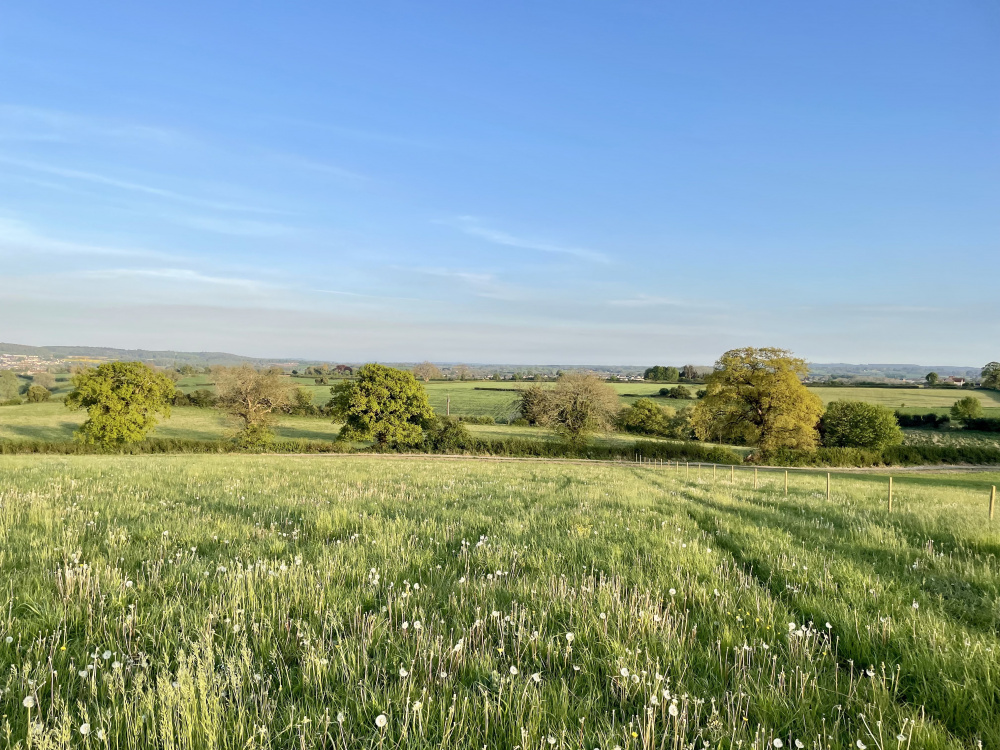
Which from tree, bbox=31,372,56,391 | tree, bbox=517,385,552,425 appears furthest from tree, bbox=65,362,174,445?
tree, bbox=31,372,56,391

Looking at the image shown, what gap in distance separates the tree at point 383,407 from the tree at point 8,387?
77086 millimetres

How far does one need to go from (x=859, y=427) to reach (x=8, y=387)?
501ft

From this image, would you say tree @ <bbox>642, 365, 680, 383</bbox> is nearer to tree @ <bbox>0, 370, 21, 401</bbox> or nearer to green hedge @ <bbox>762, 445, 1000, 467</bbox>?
green hedge @ <bbox>762, 445, 1000, 467</bbox>

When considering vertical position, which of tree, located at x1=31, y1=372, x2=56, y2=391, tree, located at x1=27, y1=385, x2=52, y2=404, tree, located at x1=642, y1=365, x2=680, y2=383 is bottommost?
tree, located at x1=27, y1=385, x2=52, y2=404

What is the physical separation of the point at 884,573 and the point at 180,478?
16.5 meters

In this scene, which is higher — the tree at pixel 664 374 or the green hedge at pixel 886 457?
the tree at pixel 664 374

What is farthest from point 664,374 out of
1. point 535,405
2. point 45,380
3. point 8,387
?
point 8,387

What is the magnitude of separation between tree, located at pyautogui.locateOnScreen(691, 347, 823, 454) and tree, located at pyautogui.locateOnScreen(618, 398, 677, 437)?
21140mm

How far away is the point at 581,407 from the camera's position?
65812 millimetres

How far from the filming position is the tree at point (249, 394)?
207ft

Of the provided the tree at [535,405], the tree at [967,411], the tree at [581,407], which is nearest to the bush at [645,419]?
the tree at [581,407]

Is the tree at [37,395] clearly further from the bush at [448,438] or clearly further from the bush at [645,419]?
the bush at [645,419]

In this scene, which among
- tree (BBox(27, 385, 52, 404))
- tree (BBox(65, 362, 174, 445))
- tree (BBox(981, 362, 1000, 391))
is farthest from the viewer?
tree (BBox(981, 362, 1000, 391))

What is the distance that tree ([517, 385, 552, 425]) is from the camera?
68188mm
